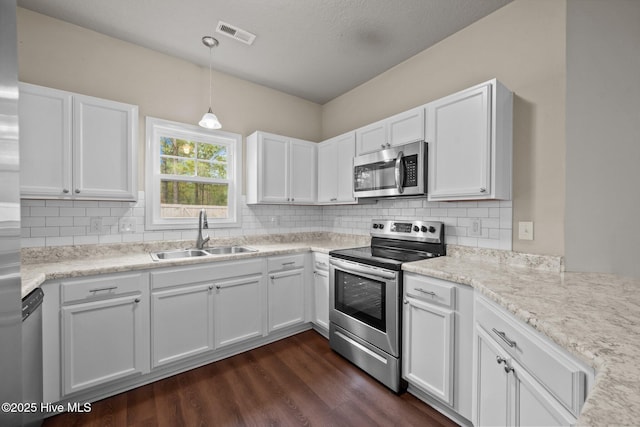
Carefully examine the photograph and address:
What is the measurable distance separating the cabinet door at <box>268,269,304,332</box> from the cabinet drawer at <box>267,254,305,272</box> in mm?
50

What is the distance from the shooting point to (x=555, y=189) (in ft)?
5.94

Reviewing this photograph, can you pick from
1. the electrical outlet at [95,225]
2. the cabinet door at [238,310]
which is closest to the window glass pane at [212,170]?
the electrical outlet at [95,225]

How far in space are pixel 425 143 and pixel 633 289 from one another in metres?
1.45

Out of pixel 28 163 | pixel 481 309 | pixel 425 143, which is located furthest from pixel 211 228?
pixel 481 309

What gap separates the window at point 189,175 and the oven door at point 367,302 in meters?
1.42

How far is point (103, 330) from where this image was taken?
1900mm

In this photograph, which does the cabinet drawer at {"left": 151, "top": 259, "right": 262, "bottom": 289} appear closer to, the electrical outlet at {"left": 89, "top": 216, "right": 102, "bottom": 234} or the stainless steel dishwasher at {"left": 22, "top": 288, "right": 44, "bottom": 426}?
the stainless steel dishwasher at {"left": 22, "top": 288, "right": 44, "bottom": 426}

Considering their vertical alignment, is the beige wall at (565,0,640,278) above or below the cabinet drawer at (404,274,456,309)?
above

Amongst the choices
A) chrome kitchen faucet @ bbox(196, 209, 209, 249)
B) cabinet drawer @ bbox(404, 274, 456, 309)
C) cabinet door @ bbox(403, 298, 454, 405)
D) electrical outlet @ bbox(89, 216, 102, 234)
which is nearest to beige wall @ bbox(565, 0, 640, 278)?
cabinet drawer @ bbox(404, 274, 456, 309)

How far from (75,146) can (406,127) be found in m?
2.56

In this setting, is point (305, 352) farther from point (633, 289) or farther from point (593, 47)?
point (593, 47)

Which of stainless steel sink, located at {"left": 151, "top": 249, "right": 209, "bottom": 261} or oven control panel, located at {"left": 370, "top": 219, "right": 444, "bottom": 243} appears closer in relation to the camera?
oven control panel, located at {"left": 370, "top": 219, "right": 444, "bottom": 243}

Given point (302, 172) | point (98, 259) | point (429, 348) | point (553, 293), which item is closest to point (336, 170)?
point (302, 172)

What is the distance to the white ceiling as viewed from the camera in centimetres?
204
